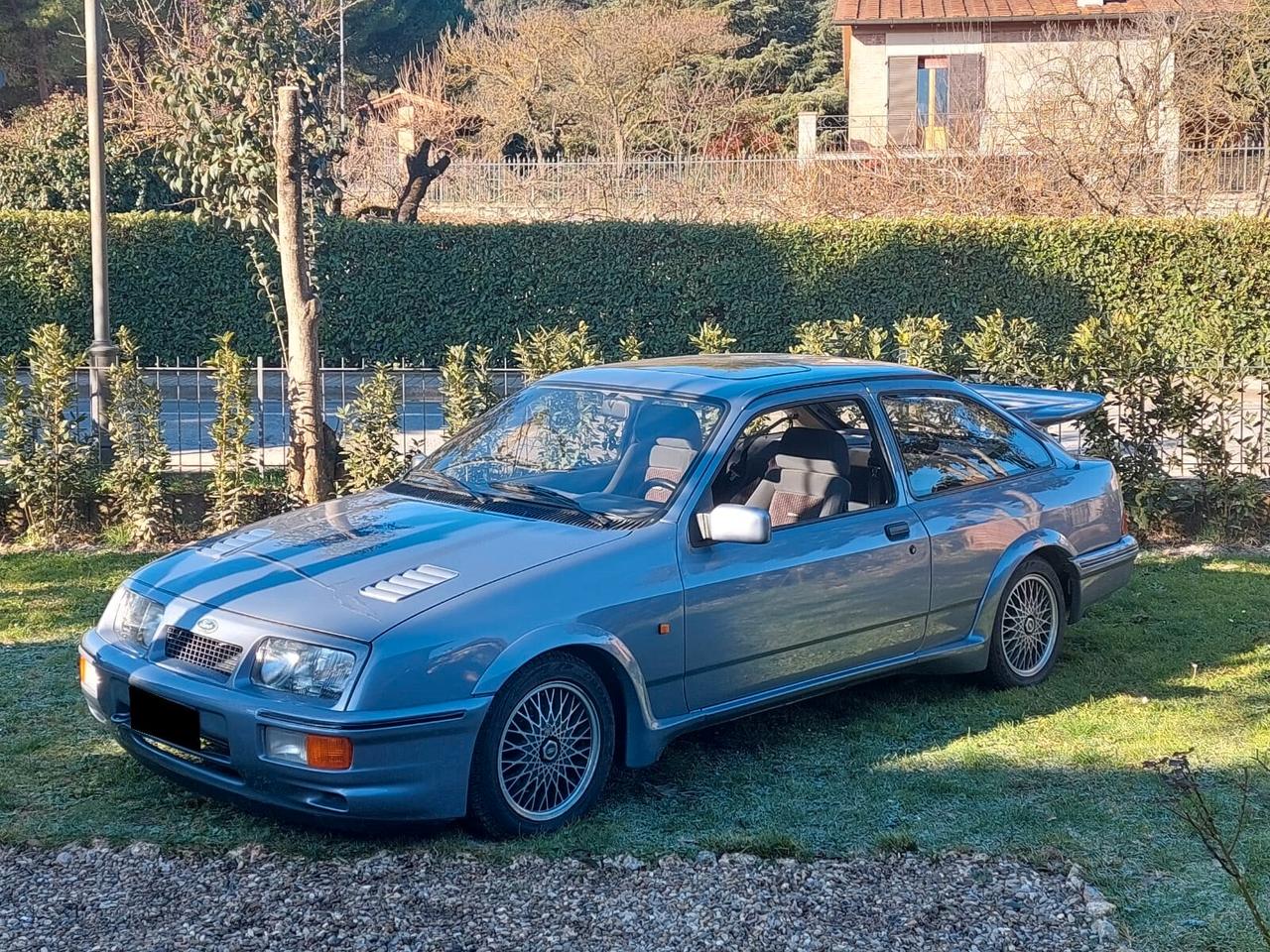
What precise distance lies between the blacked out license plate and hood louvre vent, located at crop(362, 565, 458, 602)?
0.70 m

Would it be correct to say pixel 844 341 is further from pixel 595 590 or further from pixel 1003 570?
pixel 595 590

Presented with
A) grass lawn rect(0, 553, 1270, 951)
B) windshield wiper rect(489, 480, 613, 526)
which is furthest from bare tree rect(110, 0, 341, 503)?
windshield wiper rect(489, 480, 613, 526)

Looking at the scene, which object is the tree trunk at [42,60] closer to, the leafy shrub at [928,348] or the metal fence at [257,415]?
the metal fence at [257,415]

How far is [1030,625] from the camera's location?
266 inches

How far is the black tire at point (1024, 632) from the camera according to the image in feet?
21.7

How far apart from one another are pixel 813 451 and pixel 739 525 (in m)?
1.07

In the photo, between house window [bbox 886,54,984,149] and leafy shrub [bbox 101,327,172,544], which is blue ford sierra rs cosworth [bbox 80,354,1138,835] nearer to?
leafy shrub [bbox 101,327,172,544]

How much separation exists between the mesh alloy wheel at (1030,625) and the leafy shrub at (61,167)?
21140 mm

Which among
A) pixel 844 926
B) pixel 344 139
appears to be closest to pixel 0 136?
pixel 344 139

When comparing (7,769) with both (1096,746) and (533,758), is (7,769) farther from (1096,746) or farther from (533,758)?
(1096,746)

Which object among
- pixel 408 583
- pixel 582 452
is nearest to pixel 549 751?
pixel 408 583

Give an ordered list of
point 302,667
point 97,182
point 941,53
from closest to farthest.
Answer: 1. point 302,667
2. point 97,182
3. point 941,53

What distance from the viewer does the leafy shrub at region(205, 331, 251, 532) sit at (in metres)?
9.40

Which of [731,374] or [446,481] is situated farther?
[731,374]
